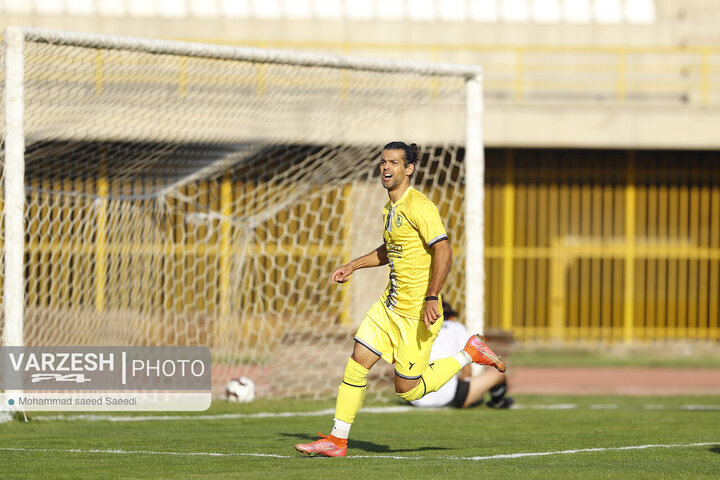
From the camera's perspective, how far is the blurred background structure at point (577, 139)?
19547mm

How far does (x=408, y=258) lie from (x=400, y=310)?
12.8 inches

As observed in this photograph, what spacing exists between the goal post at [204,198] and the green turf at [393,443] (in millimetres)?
1262

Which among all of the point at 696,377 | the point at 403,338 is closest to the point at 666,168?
the point at 696,377

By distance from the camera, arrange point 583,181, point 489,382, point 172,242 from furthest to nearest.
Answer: point 583,181, point 172,242, point 489,382

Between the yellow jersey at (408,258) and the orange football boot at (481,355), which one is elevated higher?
the yellow jersey at (408,258)

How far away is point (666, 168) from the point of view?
20.9 m

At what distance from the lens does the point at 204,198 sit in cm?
1506

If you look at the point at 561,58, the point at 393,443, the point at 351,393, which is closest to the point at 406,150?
the point at 351,393

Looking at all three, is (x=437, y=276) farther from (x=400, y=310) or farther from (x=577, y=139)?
(x=577, y=139)

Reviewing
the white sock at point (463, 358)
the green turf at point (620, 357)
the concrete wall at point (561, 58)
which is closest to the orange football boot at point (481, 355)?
the white sock at point (463, 358)

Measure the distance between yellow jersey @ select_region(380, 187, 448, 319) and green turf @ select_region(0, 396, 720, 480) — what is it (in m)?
0.95

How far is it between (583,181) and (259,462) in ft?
49.2

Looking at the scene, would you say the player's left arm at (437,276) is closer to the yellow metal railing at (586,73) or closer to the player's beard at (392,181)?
the player's beard at (392,181)

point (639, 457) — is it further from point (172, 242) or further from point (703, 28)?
point (703, 28)
